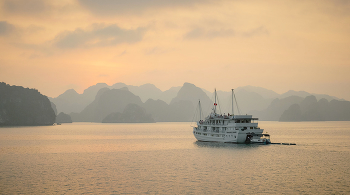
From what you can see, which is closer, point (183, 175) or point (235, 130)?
point (183, 175)

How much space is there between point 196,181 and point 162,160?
25.5 m

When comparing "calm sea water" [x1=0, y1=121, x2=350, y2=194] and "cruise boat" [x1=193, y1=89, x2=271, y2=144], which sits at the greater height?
"cruise boat" [x1=193, y1=89, x2=271, y2=144]

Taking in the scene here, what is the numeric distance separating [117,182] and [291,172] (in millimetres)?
30805

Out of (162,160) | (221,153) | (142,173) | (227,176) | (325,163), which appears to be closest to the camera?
(227,176)

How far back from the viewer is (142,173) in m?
56.1

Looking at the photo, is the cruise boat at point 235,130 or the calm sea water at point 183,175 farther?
the cruise boat at point 235,130

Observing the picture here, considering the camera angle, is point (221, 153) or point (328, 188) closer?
point (328, 188)

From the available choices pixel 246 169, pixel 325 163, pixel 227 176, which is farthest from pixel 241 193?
pixel 325 163

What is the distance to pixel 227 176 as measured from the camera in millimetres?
52719

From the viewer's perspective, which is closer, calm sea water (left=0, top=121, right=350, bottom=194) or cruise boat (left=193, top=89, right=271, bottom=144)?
calm sea water (left=0, top=121, right=350, bottom=194)

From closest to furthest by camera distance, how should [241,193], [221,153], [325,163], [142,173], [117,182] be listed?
[241,193], [117,182], [142,173], [325,163], [221,153]

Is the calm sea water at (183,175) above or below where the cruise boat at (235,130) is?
below

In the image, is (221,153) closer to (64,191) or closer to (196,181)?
(196,181)

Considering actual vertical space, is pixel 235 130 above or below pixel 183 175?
above
